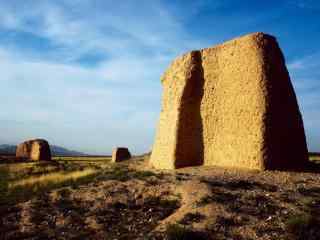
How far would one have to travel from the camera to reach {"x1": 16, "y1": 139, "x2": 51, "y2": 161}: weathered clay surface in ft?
133

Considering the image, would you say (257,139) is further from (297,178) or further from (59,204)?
(59,204)

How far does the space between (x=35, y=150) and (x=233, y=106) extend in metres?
29.5

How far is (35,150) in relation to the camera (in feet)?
135

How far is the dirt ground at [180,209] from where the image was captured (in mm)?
10320

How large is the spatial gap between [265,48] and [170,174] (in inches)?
271

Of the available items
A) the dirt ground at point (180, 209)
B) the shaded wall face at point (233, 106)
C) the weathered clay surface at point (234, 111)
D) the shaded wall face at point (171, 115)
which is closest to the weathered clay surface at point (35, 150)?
the shaded wall face at point (171, 115)

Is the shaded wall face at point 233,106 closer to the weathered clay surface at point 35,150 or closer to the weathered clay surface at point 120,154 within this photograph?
the weathered clay surface at point 120,154

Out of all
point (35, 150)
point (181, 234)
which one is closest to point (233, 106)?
point (181, 234)

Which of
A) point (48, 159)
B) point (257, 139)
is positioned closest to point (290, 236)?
point (257, 139)

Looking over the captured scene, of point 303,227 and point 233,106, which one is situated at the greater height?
point 233,106

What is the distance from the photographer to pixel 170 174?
642 inches

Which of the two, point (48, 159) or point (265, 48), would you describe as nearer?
point (265, 48)

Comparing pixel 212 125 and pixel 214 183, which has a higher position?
pixel 212 125

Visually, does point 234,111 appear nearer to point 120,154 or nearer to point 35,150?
point 120,154
